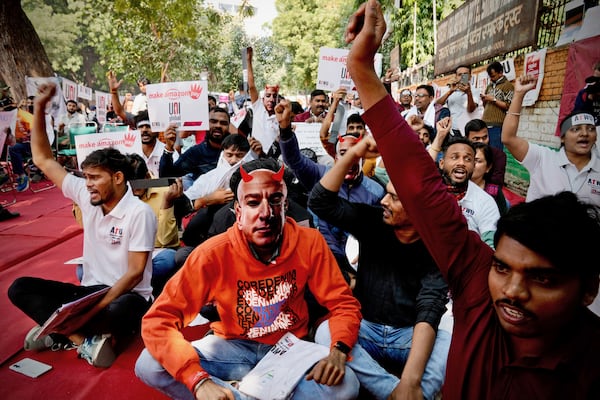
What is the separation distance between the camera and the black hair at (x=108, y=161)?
2.66 meters

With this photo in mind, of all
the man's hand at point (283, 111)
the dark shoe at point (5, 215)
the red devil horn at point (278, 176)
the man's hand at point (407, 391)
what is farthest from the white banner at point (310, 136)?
the dark shoe at point (5, 215)

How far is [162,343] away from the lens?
1799 mm

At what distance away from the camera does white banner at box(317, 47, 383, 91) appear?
225 inches

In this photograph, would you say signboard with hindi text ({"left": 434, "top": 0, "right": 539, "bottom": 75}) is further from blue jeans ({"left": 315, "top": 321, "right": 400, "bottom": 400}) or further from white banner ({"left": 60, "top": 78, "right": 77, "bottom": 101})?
white banner ({"left": 60, "top": 78, "right": 77, "bottom": 101})

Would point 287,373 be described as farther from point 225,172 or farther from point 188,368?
point 225,172

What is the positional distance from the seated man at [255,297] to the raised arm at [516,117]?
2.02 meters

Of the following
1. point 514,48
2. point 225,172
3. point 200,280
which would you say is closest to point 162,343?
point 200,280

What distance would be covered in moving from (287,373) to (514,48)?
291 inches

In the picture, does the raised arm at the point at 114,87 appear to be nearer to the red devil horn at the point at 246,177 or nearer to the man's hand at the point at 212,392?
the red devil horn at the point at 246,177

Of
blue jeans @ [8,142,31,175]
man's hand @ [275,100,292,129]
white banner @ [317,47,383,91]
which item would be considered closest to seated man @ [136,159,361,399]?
man's hand @ [275,100,292,129]

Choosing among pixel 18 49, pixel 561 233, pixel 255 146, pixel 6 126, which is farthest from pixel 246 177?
pixel 18 49

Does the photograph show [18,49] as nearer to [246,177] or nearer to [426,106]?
[426,106]

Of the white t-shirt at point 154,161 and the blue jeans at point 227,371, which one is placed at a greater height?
the white t-shirt at point 154,161

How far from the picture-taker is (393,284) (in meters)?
2.19
